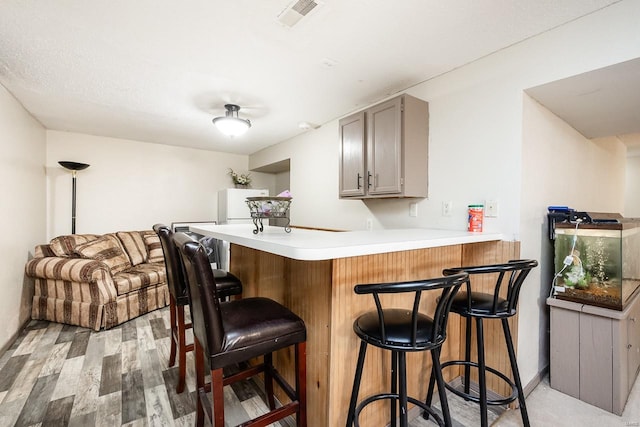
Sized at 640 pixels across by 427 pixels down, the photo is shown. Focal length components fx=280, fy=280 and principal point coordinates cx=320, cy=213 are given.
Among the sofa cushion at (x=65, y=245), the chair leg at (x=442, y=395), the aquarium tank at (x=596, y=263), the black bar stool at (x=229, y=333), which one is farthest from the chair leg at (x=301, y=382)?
the sofa cushion at (x=65, y=245)

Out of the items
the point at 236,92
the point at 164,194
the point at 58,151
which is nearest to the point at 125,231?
the point at 164,194

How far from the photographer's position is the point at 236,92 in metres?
2.63

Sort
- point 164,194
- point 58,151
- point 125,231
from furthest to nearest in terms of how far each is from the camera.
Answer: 1. point 164,194
2. point 125,231
3. point 58,151

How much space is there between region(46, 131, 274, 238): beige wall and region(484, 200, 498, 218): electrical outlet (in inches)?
173

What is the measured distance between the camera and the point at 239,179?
5.09 m

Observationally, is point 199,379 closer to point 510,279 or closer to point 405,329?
point 405,329

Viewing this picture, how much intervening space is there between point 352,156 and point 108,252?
323 cm

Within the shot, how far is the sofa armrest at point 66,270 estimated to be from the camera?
286cm

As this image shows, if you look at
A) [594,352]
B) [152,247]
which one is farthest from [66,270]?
[594,352]

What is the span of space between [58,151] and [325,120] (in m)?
3.72

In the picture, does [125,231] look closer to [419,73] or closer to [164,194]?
[164,194]

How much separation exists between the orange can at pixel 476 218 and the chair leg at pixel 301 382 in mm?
1395

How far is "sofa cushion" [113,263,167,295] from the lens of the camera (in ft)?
10.1

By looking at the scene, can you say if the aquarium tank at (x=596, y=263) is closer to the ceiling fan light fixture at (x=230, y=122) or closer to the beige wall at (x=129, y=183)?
the ceiling fan light fixture at (x=230, y=122)
